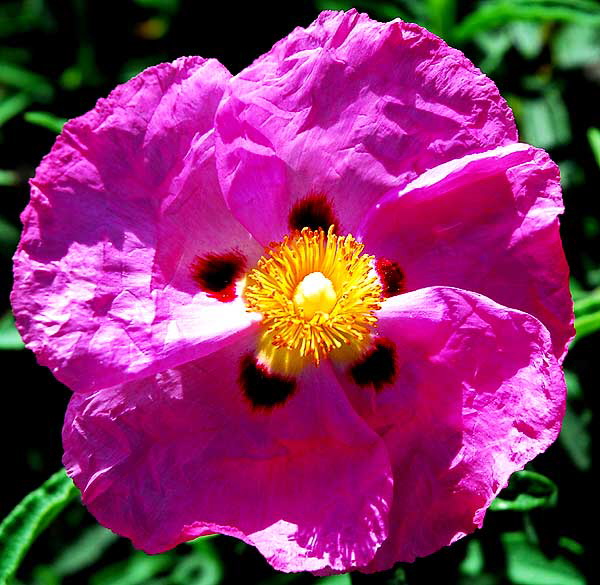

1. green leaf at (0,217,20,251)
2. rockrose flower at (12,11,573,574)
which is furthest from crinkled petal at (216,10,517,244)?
green leaf at (0,217,20,251)

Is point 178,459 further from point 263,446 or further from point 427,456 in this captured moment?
point 427,456

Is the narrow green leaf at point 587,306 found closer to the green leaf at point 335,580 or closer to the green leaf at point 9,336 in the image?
the green leaf at point 335,580

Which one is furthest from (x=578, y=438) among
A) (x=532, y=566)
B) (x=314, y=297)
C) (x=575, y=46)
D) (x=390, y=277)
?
(x=575, y=46)

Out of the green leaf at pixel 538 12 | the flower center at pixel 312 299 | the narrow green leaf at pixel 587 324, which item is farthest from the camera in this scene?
the green leaf at pixel 538 12

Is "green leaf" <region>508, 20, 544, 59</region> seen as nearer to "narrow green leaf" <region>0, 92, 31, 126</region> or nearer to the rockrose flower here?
the rockrose flower

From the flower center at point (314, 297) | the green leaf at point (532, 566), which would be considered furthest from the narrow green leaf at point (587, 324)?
the green leaf at point (532, 566)

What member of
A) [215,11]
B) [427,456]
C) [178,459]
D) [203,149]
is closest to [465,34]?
[215,11]
